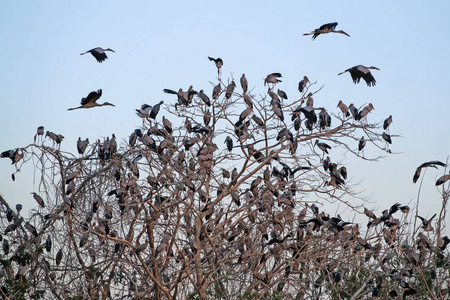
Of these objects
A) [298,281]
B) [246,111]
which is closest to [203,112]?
[246,111]

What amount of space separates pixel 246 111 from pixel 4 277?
3.47 metres

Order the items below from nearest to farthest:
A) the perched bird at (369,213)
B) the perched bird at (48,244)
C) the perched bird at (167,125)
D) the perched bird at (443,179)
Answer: the perched bird at (443,179) → the perched bird at (167,125) → the perched bird at (48,244) → the perched bird at (369,213)

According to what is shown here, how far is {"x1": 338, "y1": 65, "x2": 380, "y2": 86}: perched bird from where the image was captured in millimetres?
7090

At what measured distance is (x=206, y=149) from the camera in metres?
6.68

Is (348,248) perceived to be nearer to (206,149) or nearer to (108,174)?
(206,149)

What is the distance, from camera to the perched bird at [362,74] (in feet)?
23.3

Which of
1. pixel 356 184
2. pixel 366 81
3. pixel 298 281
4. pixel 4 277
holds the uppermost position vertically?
pixel 366 81

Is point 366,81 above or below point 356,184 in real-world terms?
above

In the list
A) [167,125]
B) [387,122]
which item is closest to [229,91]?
[167,125]

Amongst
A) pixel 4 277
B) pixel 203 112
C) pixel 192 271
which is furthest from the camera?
pixel 4 277

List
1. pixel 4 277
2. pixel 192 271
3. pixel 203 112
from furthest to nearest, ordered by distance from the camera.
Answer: pixel 4 277 < pixel 203 112 < pixel 192 271

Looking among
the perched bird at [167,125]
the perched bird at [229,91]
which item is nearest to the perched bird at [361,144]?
the perched bird at [229,91]

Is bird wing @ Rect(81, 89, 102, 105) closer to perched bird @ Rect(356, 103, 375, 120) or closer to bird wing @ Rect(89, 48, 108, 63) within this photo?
bird wing @ Rect(89, 48, 108, 63)

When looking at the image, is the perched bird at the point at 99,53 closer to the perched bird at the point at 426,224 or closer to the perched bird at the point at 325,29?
the perched bird at the point at 325,29
